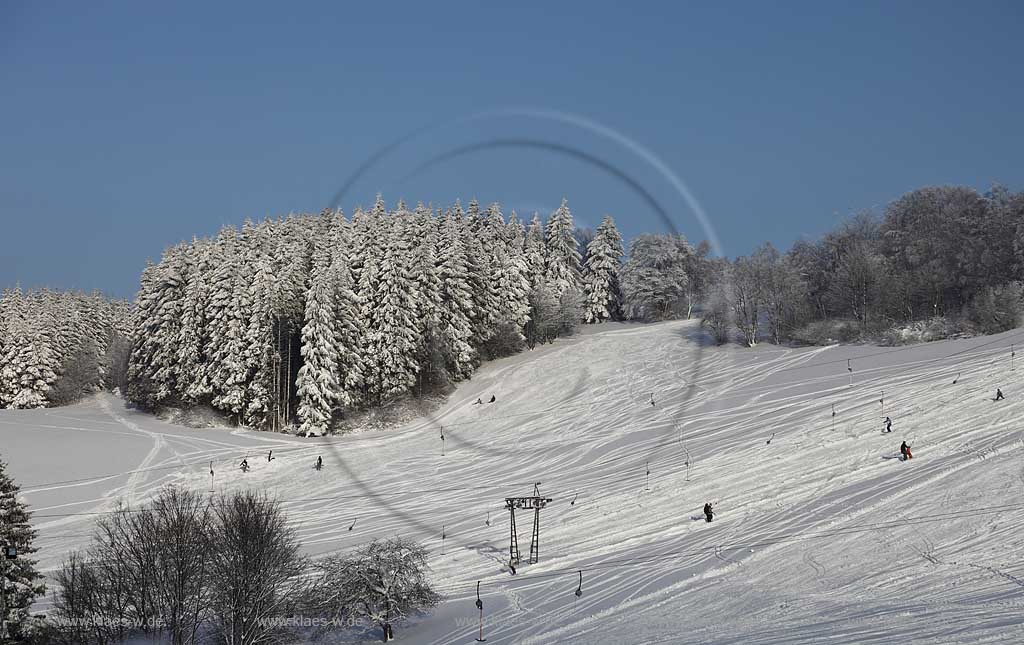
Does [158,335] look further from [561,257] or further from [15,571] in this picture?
[15,571]

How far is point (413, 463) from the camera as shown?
5606cm

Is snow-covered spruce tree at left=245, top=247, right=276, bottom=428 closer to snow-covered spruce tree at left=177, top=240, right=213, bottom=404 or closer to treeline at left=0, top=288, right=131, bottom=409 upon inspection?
snow-covered spruce tree at left=177, top=240, right=213, bottom=404

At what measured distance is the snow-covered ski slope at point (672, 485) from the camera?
26.3 m

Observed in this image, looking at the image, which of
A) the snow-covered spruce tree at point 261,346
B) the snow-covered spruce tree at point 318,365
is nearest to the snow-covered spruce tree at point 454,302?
the snow-covered spruce tree at point 318,365

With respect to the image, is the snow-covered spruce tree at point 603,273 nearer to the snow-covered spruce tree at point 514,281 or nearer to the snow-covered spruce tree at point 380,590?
the snow-covered spruce tree at point 514,281

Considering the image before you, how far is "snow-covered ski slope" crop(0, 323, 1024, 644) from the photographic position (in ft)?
86.3

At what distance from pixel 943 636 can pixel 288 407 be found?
191 feet

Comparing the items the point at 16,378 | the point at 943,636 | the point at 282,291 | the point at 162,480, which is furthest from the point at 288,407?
the point at 943,636

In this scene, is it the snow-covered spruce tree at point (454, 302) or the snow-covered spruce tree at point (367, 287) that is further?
the snow-covered spruce tree at point (454, 302)

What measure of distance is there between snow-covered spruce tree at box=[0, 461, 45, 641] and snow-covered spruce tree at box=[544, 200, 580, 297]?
55.4m

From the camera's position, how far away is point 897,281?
231 feet

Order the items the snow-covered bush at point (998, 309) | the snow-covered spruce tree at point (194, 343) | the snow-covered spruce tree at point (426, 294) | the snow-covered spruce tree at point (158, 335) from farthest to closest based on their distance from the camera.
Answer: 1. the snow-covered spruce tree at point (158, 335)
2. the snow-covered spruce tree at point (194, 343)
3. the snow-covered spruce tree at point (426, 294)
4. the snow-covered bush at point (998, 309)

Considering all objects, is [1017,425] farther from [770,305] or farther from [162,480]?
[162,480]

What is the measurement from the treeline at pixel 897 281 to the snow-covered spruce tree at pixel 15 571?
154 ft
